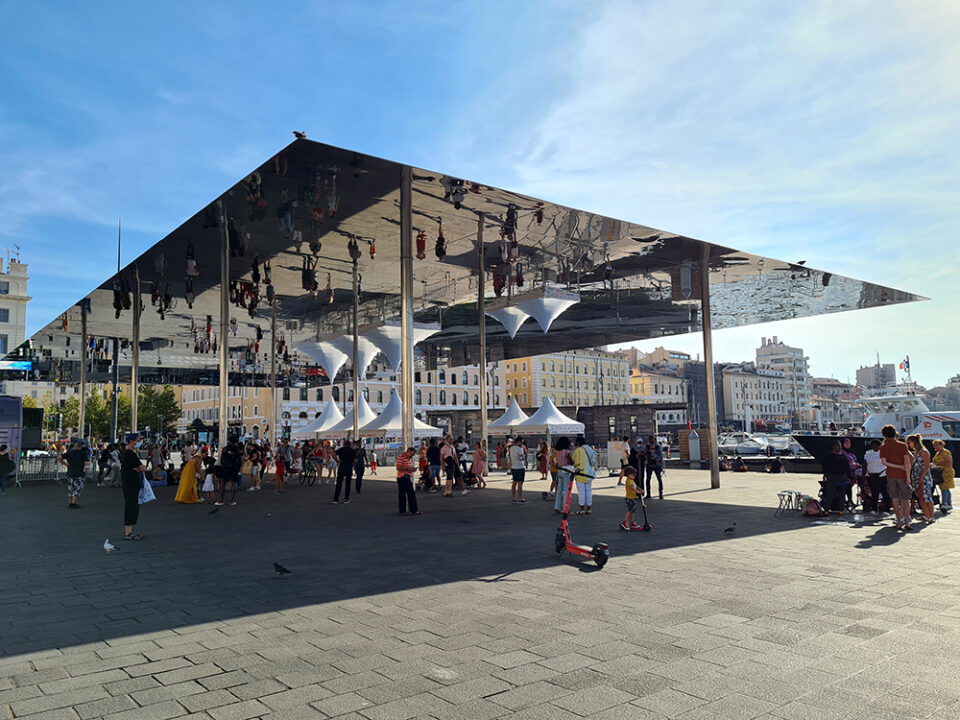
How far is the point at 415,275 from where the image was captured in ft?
83.9

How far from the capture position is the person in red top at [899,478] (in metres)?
11.5

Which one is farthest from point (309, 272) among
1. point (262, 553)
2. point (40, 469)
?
point (40, 469)

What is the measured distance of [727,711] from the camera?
3.96 metres

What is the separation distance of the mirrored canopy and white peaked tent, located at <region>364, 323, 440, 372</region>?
12 centimetres

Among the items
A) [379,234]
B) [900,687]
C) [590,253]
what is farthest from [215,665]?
[590,253]

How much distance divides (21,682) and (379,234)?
639 inches

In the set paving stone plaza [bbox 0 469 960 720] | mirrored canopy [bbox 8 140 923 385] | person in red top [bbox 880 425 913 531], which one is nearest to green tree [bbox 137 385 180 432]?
mirrored canopy [bbox 8 140 923 385]

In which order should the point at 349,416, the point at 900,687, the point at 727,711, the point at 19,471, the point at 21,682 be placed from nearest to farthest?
the point at 727,711 < the point at 900,687 < the point at 21,682 < the point at 19,471 < the point at 349,416

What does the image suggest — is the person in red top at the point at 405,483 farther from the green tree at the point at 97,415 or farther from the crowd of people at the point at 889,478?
the green tree at the point at 97,415

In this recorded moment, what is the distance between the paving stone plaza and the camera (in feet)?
13.8

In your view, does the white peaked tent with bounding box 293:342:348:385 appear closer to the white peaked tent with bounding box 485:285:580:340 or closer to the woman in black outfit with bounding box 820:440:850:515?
the white peaked tent with bounding box 485:285:580:340

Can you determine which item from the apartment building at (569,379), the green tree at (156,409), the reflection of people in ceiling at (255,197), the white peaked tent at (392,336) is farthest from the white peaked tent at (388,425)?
the apartment building at (569,379)

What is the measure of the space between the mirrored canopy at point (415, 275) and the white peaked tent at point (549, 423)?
4.24m

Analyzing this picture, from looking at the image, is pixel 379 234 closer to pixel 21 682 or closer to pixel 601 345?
pixel 21 682
